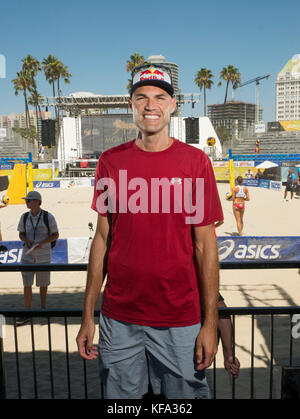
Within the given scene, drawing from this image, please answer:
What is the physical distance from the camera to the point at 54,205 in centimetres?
2261

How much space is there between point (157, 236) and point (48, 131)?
36.1 meters

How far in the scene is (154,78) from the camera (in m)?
1.94

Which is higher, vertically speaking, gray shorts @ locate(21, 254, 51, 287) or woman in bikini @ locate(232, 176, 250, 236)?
woman in bikini @ locate(232, 176, 250, 236)

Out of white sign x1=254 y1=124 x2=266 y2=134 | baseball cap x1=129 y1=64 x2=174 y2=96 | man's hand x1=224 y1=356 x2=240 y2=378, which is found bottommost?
man's hand x1=224 y1=356 x2=240 y2=378

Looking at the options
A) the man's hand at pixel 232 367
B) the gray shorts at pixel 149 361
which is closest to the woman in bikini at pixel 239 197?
the man's hand at pixel 232 367

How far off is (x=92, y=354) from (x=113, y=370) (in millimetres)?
174

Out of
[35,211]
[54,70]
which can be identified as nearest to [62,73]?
[54,70]

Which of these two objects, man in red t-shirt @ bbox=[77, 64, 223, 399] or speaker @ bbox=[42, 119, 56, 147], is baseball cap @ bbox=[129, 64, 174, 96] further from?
speaker @ bbox=[42, 119, 56, 147]

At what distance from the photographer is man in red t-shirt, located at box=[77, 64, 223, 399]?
71.7 inches

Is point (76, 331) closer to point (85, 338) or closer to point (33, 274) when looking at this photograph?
point (33, 274)

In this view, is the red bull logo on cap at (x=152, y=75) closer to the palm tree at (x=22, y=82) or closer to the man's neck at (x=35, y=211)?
the man's neck at (x=35, y=211)

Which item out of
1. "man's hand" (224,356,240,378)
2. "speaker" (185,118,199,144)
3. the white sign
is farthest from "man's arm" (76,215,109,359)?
the white sign

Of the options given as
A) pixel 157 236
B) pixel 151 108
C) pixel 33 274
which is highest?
pixel 151 108

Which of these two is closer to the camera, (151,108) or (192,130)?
(151,108)
